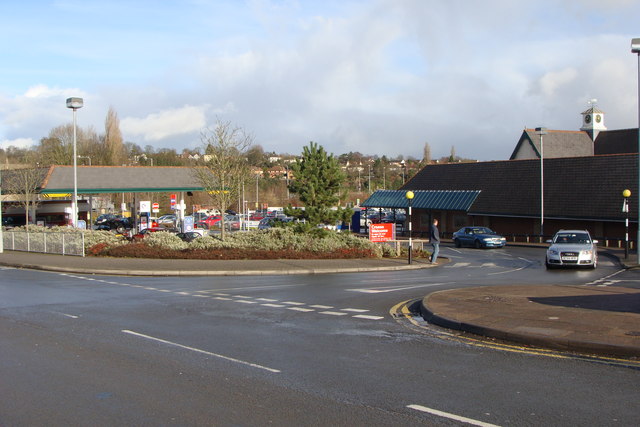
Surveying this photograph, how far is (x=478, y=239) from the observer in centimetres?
3962

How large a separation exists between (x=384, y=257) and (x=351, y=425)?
23.2m

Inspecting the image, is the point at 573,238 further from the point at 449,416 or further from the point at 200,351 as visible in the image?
the point at 449,416

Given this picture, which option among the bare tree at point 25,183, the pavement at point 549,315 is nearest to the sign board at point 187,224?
the bare tree at point 25,183

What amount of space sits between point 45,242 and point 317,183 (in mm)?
14718

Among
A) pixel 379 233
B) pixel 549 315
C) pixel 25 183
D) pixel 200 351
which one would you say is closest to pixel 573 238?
pixel 379 233

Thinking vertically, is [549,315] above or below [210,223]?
below

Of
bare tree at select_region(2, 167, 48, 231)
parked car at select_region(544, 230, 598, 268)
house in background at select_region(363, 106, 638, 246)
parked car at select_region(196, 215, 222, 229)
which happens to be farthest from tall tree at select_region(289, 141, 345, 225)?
parked car at select_region(196, 215, 222, 229)

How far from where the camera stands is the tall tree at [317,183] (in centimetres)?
2955

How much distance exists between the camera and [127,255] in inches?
1131

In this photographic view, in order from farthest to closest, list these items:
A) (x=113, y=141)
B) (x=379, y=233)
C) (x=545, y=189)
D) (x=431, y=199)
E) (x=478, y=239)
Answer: (x=113, y=141), (x=431, y=199), (x=545, y=189), (x=478, y=239), (x=379, y=233)

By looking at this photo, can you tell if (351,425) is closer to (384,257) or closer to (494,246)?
(384,257)

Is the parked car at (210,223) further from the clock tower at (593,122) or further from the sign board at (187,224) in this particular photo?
the clock tower at (593,122)

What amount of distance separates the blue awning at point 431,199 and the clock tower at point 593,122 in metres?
24.1

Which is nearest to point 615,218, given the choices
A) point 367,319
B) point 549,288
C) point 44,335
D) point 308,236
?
point 308,236
